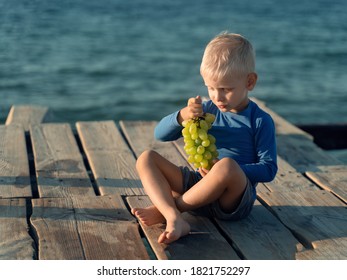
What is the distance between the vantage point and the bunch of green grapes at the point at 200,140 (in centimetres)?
369

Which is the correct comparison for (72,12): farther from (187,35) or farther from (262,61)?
(262,61)

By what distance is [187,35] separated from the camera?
52.5 ft

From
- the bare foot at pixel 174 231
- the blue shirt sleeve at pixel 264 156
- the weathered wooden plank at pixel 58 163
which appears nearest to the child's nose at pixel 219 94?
the blue shirt sleeve at pixel 264 156

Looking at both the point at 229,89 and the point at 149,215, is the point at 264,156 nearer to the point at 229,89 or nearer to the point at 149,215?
the point at 229,89

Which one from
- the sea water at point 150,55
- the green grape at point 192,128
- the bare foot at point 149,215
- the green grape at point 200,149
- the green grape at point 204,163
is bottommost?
the sea water at point 150,55

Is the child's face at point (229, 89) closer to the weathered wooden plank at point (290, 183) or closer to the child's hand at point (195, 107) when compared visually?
the child's hand at point (195, 107)

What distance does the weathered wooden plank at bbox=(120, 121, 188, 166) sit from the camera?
17.3 ft

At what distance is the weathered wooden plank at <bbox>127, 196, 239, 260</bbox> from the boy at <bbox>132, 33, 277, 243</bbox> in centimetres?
4

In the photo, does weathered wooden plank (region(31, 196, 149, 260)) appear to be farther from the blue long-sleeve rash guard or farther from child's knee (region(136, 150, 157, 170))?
the blue long-sleeve rash guard

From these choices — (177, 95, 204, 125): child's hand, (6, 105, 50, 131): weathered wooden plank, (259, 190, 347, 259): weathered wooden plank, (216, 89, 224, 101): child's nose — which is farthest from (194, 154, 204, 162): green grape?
(6, 105, 50, 131): weathered wooden plank

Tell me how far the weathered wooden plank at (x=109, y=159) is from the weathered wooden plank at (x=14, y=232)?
0.58 metres

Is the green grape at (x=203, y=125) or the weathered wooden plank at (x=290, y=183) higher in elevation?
the green grape at (x=203, y=125)

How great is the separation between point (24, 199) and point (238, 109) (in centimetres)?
137
